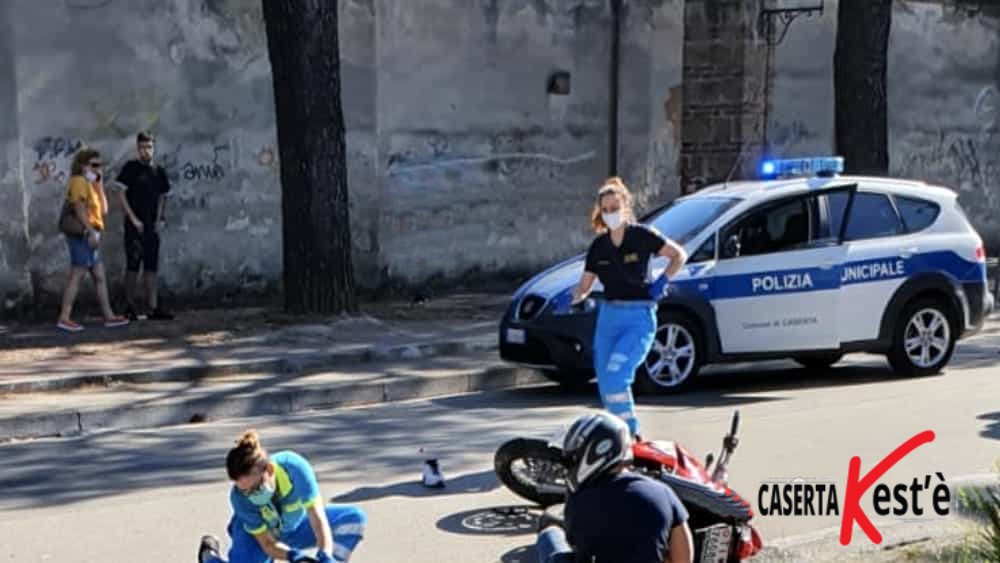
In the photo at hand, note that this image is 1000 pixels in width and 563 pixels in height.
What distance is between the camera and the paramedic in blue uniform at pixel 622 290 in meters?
8.51

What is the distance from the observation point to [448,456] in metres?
9.59

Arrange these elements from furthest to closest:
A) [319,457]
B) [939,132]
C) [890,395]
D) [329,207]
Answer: [939,132] < [329,207] < [890,395] < [319,457]

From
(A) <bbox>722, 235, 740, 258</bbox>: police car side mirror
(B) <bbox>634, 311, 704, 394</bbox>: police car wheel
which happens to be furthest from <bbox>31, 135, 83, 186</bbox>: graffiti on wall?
(A) <bbox>722, 235, 740, 258</bbox>: police car side mirror

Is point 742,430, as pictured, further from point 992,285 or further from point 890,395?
point 992,285

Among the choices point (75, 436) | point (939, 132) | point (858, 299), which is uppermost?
point (939, 132)

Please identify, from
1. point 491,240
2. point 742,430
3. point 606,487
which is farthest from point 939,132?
point 606,487

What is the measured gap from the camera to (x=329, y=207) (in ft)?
50.1

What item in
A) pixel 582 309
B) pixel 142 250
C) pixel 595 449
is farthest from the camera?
pixel 142 250

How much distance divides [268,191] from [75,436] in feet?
23.2

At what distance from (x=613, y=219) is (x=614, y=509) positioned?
3.93m

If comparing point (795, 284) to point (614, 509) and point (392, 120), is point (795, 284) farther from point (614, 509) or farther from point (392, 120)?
point (392, 120)

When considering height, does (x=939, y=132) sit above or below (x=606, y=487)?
above

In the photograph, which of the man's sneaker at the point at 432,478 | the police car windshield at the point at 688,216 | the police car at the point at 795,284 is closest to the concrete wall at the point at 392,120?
the police car at the point at 795,284

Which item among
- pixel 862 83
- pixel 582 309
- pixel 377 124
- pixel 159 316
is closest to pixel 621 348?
pixel 582 309
